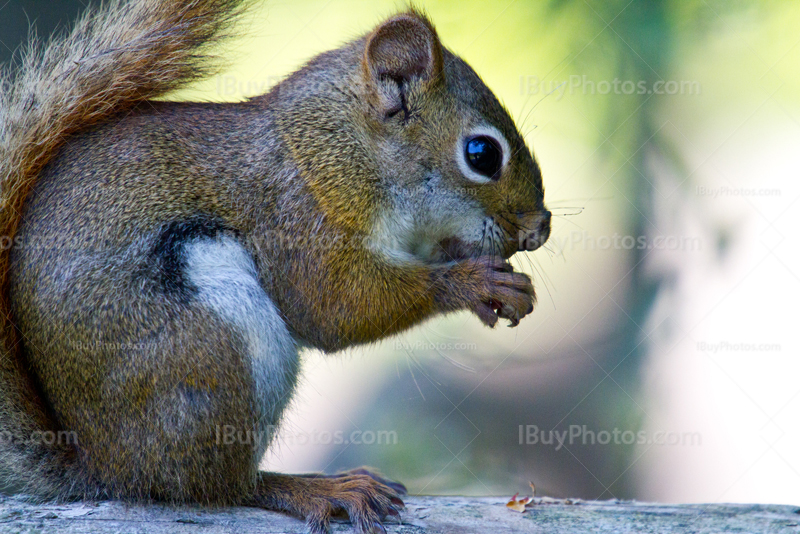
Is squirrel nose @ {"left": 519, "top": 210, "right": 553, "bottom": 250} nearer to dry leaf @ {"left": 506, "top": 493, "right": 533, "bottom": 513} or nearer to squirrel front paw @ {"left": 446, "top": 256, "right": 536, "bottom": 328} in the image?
squirrel front paw @ {"left": 446, "top": 256, "right": 536, "bottom": 328}

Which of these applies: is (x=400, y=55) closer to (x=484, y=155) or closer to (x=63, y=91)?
(x=484, y=155)

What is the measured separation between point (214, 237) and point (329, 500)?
88 centimetres

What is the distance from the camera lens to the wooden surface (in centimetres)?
189

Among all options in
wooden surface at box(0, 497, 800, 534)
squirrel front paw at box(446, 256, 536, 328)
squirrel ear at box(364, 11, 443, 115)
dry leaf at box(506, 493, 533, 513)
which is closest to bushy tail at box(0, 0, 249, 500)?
wooden surface at box(0, 497, 800, 534)

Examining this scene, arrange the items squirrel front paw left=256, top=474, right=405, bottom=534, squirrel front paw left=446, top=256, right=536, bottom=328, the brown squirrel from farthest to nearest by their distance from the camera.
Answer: squirrel front paw left=446, top=256, right=536, bottom=328 → squirrel front paw left=256, top=474, right=405, bottom=534 → the brown squirrel

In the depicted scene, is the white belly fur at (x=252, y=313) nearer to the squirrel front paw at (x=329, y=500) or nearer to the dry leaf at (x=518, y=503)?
the squirrel front paw at (x=329, y=500)

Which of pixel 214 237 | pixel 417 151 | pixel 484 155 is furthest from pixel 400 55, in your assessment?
pixel 214 237

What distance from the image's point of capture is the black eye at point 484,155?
2.26 metres

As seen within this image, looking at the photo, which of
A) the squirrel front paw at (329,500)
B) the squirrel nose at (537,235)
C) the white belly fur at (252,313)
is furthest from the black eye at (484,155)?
the squirrel front paw at (329,500)

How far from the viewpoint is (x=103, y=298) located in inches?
73.2

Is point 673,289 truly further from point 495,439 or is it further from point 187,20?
point 187,20

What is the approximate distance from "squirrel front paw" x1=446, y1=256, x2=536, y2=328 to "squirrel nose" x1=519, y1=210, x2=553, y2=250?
11cm

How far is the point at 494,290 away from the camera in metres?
2.20

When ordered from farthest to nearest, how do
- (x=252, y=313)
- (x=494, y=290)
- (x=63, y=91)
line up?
(x=494, y=290), (x=63, y=91), (x=252, y=313)
